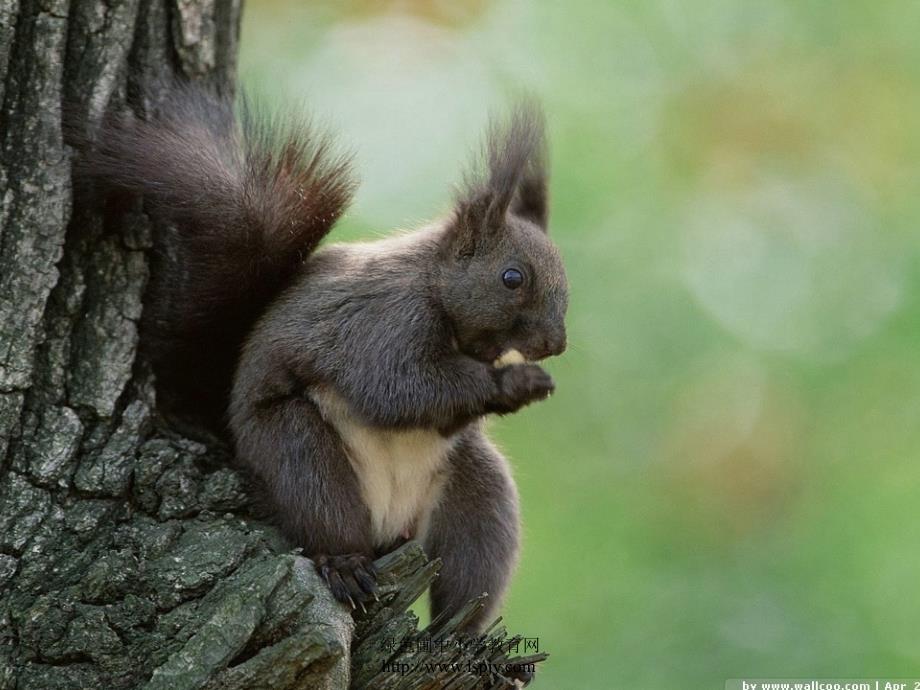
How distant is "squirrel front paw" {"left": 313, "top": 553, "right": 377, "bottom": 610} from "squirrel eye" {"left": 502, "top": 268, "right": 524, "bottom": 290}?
745mm

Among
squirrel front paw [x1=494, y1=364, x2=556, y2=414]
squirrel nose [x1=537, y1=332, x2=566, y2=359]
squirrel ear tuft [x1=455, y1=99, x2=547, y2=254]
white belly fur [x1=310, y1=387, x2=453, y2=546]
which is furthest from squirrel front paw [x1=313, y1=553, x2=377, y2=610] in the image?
squirrel ear tuft [x1=455, y1=99, x2=547, y2=254]

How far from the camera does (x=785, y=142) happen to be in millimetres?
4566

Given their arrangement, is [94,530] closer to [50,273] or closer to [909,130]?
[50,273]

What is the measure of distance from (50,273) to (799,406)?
2.98 m

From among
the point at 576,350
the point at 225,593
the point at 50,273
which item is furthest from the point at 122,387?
the point at 576,350

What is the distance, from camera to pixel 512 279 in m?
2.83

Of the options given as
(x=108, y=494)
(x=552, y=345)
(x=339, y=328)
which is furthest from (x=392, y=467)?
(x=108, y=494)

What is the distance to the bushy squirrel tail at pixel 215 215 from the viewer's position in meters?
2.53

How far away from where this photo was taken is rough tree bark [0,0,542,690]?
2.10 metres

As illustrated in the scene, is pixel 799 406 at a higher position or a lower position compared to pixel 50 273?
higher

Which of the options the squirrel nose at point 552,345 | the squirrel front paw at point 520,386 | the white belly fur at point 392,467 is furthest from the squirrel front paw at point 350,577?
the squirrel nose at point 552,345

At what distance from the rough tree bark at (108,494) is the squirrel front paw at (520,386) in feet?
1.40

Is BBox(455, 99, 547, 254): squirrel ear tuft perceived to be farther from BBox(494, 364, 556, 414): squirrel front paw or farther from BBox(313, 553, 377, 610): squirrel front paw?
BBox(313, 553, 377, 610): squirrel front paw

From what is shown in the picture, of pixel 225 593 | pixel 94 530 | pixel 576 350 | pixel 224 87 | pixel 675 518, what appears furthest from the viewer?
pixel 675 518
